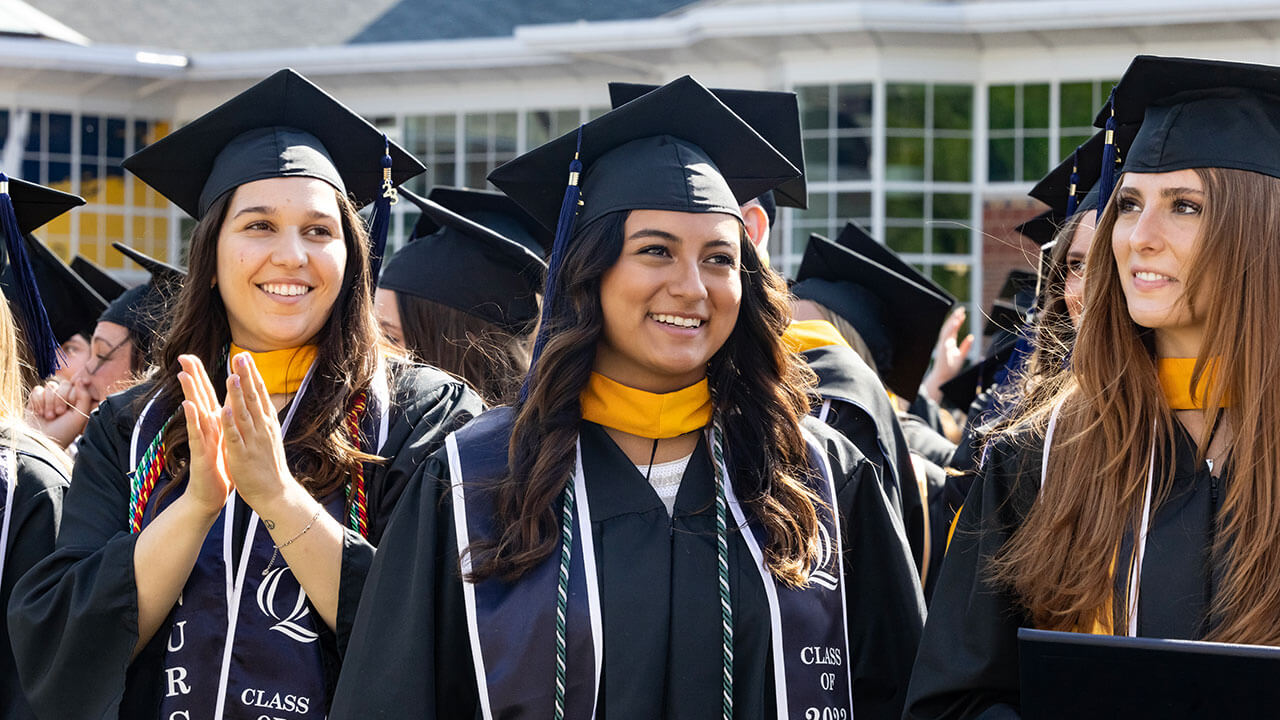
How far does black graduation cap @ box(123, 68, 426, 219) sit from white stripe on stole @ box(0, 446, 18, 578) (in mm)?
719

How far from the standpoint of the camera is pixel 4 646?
328 cm

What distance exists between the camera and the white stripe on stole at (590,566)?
2572 millimetres

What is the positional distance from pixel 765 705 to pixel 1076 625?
0.59m

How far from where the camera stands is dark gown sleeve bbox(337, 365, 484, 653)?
286 centimetres

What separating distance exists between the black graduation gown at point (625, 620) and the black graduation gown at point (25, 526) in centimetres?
104

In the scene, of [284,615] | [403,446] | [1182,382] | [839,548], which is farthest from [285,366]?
[1182,382]

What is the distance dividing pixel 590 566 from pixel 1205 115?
4.62 ft

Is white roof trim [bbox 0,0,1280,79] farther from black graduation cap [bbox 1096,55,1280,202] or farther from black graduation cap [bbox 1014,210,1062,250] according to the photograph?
black graduation cap [bbox 1096,55,1280,202]

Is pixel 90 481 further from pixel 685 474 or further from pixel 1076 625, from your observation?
pixel 1076 625

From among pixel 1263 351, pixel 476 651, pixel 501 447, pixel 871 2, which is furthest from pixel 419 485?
pixel 871 2

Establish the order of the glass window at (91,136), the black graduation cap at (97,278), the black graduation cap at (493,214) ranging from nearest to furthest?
the black graduation cap at (493,214)
the black graduation cap at (97,278)
the glass window at (91,136)

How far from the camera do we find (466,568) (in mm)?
2637

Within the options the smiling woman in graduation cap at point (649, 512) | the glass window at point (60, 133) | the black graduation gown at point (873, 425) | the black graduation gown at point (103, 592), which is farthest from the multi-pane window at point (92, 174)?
the smiling woman in graduation cap at point (649, 512)

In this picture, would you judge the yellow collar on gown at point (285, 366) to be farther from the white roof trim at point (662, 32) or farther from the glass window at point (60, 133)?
the glass window at point (60, 133)
